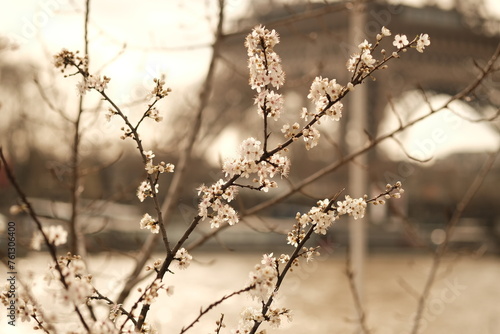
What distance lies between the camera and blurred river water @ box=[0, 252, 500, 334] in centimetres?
1209

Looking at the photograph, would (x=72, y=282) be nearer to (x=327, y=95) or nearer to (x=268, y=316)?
(x=268, y=316)

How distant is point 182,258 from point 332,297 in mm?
14892

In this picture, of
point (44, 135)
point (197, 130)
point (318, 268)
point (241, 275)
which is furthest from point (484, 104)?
point (197, 130)

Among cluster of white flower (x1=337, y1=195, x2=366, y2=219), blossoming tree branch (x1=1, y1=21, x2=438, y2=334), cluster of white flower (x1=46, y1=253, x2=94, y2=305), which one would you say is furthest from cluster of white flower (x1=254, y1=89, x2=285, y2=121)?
cluster of white flower (x1=46, y1=253, x2=94, y2=305)

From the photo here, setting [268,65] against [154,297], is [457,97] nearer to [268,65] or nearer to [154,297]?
[268,65]

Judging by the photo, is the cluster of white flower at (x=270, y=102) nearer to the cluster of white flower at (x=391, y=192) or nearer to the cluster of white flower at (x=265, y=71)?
the cluster of white flower at (x=265, y=71)

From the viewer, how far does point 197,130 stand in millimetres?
3229

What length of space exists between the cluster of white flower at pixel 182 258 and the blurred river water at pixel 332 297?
7590mm

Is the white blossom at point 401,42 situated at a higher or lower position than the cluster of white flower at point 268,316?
higher

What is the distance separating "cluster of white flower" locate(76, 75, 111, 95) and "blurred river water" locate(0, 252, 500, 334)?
7763mm

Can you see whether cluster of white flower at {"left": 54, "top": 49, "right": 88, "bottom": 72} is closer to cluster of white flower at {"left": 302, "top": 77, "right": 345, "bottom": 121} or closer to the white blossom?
cluster of white flower at {"left": 302, "top": 77, "right": 345, "bottom": 121}

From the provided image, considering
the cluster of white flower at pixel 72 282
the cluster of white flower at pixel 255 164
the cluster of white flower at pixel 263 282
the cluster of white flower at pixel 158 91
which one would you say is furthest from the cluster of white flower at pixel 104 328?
the cluster of white flower at pixel 158 91

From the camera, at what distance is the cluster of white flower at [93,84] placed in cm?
165

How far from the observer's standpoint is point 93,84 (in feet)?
5.43
